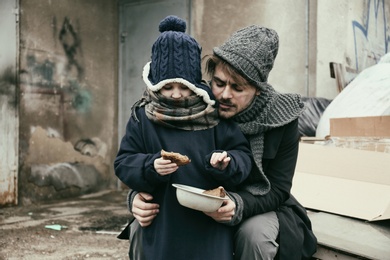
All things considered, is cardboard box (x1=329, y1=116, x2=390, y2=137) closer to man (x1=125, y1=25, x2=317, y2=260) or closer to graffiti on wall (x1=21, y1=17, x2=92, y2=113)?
man (x1=125, y1=25, x2=317, y2=260)

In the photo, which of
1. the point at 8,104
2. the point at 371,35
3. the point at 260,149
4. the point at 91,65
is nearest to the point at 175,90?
the point at 260,149

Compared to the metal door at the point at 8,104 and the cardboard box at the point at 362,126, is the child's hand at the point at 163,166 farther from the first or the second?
the metal door at the point at 8,104

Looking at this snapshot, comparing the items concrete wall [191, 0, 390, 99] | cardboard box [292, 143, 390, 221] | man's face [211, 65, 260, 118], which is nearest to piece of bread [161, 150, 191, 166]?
man's face [211, 65, 260, 118]

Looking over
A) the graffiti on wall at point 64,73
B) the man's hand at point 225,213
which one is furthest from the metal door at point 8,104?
the man's hand at point 225,213

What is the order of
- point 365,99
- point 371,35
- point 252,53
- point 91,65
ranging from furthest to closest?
point 371,35, point 91,65, point 365,99, point 252,53

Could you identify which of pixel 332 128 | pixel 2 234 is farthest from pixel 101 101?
pixel 332 128

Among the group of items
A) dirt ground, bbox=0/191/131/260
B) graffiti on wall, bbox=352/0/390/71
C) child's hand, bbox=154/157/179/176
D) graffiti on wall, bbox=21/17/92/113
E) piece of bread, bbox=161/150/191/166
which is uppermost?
graffiti on wall, bbox=352/0/390/71

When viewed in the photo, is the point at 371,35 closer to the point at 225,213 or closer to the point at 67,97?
the point at 67,97

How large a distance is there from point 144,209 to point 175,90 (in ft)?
1.63

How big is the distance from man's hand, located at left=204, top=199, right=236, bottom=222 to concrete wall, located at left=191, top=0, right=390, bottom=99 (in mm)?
3243

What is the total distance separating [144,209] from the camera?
1.79 meters

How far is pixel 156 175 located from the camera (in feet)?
5.55

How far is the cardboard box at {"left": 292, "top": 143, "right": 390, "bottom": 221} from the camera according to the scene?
2.48 metres

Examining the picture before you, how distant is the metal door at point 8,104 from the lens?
175 inches
